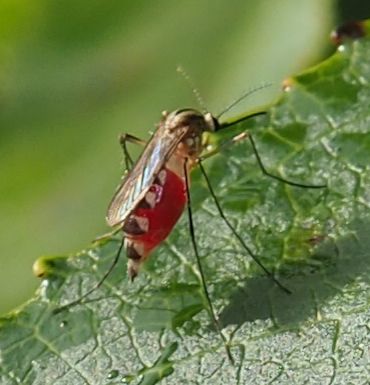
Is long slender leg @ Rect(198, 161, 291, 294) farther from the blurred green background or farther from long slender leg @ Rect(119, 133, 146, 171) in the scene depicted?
the blurred green background

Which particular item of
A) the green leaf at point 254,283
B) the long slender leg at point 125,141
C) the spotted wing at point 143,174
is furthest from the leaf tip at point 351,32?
the long slender leg at point 125,141


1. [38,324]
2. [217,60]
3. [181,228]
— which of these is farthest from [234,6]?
[38,324]

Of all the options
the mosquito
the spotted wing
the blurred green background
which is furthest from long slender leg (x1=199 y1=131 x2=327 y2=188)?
the blurred green background

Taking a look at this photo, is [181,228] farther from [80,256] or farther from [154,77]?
[154,77]

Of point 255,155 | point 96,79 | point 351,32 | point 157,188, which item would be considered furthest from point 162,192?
point 96,79

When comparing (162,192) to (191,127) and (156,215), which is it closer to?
(156,215)

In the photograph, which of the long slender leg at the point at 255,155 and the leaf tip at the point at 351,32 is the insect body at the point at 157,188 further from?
the leaf tip at the point at 351,32
